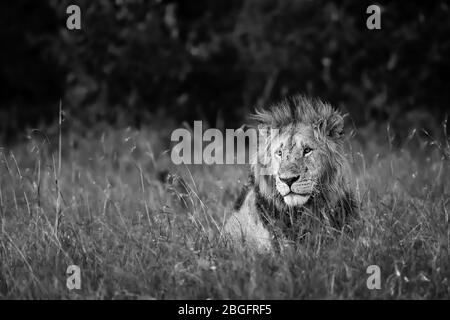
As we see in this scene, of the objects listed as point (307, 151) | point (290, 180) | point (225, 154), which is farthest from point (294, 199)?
point (225, 154)

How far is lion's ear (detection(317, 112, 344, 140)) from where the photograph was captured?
4.45 m

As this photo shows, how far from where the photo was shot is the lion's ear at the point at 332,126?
4.45 meters

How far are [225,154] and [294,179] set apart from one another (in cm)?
441

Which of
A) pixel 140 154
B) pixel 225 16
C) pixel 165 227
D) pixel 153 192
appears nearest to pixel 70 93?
pixel 140 154

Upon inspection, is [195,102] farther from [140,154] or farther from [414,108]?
[414,108]

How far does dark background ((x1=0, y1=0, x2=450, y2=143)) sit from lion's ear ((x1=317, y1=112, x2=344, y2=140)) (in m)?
5.76

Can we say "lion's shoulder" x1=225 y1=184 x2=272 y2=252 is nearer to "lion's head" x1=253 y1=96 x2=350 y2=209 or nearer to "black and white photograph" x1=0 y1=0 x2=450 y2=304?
"black and white photograph" x1=0 y1=0 x2=450 y2=304

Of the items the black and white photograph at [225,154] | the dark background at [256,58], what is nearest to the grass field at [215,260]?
the black and white photograph at [225,154]

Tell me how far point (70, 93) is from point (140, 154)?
85.1 inches

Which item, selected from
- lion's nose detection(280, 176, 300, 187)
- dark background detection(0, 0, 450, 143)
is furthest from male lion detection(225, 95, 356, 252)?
dark background detection(0, 0, 450, 143)

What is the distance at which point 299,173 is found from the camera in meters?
4.15

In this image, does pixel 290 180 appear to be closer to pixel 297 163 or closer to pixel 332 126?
pixel 297 163
